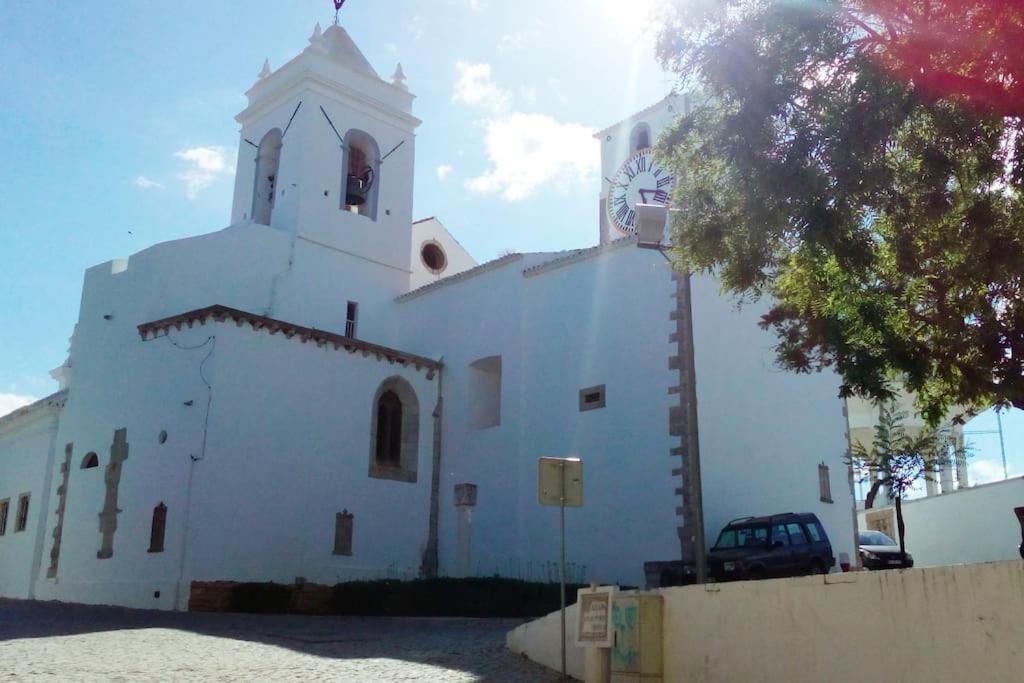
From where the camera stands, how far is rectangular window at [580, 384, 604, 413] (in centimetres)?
2166

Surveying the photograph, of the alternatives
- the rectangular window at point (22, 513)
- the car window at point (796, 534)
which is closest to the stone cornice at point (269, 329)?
the rectangular window at point (22, 513)

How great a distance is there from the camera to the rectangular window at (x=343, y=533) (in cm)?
2197

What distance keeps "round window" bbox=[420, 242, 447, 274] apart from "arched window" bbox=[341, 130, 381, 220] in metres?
2.51

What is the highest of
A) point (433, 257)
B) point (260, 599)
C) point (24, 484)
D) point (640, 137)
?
point (640, 137)

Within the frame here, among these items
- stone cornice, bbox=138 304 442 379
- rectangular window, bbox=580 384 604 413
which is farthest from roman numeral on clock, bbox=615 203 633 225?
rectangular window, bbox=580 384 604 413

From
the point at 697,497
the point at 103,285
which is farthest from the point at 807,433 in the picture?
the point at 103,285

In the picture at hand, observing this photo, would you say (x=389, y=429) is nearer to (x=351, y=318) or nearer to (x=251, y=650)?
(x=351, y=318)

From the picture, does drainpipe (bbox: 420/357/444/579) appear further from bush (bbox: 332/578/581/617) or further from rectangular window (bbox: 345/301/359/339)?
bush (bbox: 332/578/581/617)

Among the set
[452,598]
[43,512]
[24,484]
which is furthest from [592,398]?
[24,484]

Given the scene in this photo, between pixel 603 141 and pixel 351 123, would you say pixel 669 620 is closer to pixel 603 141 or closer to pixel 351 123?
pixel 351 123

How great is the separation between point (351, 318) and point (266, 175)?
5.12 meters

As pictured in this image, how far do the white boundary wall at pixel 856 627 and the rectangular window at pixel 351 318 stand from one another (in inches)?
720

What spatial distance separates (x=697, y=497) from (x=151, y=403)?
13.0m

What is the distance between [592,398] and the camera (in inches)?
859
